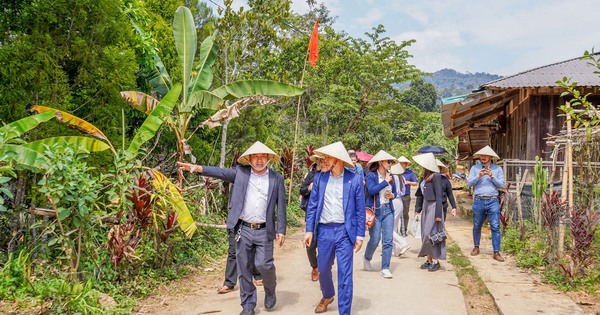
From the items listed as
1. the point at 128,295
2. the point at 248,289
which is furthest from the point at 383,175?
the point at 128,295

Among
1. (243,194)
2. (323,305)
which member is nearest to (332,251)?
(323,305)

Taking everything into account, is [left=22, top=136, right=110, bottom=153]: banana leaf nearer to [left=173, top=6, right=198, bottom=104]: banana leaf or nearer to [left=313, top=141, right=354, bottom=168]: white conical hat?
[left=173, top=6, right=198, bottom=104]: banana leaf

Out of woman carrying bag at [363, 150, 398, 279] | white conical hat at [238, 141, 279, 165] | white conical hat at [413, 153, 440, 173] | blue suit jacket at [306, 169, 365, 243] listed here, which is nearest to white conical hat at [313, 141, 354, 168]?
blue suit jacket at [306, 169, 365, 243]

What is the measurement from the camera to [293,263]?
874cm

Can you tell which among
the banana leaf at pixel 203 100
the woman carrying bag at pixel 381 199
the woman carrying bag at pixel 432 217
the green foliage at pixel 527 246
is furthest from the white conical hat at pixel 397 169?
the banana leaf at pixel 203 100

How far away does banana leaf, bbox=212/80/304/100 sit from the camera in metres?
9.12

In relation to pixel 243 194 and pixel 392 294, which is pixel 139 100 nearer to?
pixel 243 194

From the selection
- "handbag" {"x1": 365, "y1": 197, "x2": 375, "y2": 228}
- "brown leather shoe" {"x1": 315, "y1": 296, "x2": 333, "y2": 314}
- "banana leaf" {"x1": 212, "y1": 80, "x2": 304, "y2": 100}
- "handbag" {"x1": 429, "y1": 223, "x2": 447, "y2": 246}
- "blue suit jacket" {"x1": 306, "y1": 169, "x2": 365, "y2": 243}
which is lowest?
"brown leather shoe" {"x1": 315, "y1": 296, "x2": 333, "y2": 314}

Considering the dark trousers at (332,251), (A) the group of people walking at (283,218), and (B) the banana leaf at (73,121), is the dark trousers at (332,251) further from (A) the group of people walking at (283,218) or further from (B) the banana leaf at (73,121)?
(B) the banana leaf at (73,121)

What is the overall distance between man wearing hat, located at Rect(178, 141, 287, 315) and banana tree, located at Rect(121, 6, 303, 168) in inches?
112

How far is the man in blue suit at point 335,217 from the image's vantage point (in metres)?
5.54

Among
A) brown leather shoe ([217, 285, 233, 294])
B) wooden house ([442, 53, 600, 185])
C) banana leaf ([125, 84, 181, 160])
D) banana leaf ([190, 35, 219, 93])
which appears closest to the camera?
brown leather shoe ([217, 285, 233, 294])

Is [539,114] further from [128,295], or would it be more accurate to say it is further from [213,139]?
[128,295]

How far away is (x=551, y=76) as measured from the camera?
13.1 meters
